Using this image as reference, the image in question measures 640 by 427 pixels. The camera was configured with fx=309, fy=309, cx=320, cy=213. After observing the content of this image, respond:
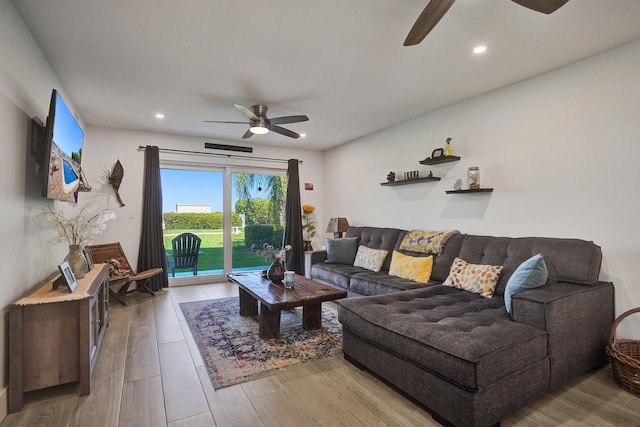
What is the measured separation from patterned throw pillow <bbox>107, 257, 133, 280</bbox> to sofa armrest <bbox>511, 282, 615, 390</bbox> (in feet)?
14.8

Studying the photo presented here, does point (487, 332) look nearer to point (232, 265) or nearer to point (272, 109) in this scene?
point (272, 109)

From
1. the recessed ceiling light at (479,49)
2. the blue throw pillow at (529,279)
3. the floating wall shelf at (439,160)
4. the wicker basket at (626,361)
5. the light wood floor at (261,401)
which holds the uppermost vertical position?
the recessed ceiling light at (479,49)

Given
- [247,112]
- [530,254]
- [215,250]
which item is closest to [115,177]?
[215,250]

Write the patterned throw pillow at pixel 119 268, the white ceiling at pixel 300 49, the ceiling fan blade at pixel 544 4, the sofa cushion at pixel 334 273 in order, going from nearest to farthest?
the ceiling fan blade at pixel 544 4 < the white ceiling at pixel 300 49 < the sofa cushion at pixel 334 273 < the patterned throw pillow at pixel 119 268

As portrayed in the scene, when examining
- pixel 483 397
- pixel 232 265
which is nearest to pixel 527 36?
pixel 483 397

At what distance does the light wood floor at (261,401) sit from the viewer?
1.77 m

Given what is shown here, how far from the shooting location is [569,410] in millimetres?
1865

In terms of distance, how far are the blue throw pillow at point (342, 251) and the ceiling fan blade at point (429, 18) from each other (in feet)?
10.00

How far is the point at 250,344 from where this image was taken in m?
2.79

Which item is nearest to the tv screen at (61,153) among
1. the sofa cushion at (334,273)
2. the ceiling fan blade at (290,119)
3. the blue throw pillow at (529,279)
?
the ceiling fan blade at (290,119)

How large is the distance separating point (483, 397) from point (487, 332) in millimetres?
351

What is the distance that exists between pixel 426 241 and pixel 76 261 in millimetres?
3426

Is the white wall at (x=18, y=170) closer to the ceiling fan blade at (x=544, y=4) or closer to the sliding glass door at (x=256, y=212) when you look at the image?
the ceiling fan blade at (x=544, y=4)

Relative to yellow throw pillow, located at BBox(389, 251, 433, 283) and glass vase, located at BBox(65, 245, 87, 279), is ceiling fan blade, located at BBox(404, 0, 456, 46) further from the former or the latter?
glass vase, located at BBox(65, 245, 87, 279)
